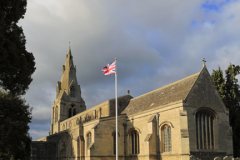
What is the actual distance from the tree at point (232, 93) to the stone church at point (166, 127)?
6690 millimetres

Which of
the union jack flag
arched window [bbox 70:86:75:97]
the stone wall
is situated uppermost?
arched window [bbox 70:86:75:97]

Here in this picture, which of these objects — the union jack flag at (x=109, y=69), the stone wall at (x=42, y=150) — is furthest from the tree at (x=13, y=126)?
the union jack flag at (x=109, y=69)

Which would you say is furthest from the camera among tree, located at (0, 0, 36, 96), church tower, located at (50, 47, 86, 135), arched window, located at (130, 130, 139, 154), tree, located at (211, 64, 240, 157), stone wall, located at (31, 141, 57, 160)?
church tower, located at (50, 47, 86, 135)

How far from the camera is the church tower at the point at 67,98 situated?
59938 millimetres

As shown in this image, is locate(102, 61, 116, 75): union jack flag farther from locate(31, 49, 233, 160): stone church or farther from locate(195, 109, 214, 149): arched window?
locate(195, 109, 214, 149): arched window

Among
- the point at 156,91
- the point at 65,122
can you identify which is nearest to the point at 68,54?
the point at 65,122

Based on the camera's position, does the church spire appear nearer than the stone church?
No

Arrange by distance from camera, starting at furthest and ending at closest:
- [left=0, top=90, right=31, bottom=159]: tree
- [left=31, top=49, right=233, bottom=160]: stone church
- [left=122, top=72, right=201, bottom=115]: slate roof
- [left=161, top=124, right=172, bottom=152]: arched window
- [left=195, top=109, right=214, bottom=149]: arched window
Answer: [left=0, top=90, right=31, bottom=159]: tree < [left=122, top=72, right=201, bottom=115]: slate roof < [left=161, top=124, right=172, bottom=152]: arched window < [left=195, top=109, right=214, bottom=149]: arched window < [left=31, top=49, right=233, bottom=160]: stone church

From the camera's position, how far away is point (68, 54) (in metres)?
62.5

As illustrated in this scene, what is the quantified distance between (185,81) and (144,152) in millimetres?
8895

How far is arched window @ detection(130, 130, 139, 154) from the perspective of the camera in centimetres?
3014

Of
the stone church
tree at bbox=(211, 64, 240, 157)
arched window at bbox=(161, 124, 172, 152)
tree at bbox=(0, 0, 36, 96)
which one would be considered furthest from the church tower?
tree at bbox=(0, 0, 36, 96)

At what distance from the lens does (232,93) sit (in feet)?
109

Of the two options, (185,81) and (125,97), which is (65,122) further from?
(185,81)
